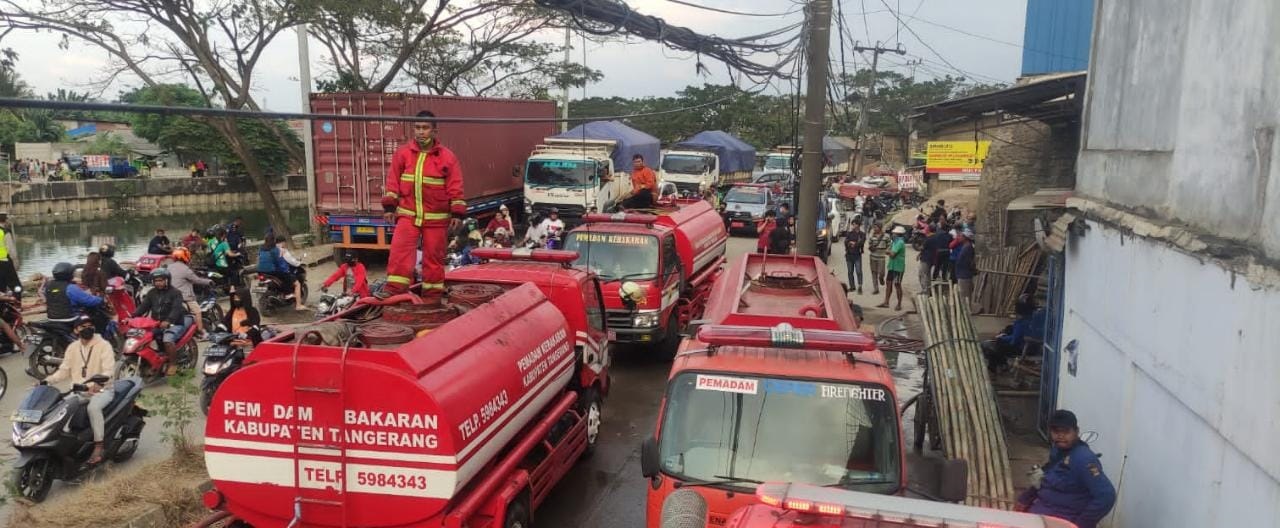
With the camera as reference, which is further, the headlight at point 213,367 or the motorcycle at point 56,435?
the headlight at point 213,367

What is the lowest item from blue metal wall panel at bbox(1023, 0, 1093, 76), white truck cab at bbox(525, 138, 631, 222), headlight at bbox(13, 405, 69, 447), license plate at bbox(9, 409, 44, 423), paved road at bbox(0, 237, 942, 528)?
paved road at bbox(0, 237, 942, 528)

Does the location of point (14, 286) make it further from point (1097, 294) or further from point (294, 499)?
point (1097, 294)

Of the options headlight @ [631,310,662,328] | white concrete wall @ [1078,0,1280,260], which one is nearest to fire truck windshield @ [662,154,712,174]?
headlight @ [631,310,662,328]

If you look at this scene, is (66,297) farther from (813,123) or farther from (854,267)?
(854,267)

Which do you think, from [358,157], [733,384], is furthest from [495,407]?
[358,157]

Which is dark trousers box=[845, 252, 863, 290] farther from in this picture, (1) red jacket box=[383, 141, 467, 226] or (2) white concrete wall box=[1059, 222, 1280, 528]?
(1) red jacket box=[383, 141, 467, 226]

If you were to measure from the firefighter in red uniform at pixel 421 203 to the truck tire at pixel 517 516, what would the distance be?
75.0 inches

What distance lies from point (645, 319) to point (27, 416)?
6914 millimetres

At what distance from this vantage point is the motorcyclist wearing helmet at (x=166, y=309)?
10.2m

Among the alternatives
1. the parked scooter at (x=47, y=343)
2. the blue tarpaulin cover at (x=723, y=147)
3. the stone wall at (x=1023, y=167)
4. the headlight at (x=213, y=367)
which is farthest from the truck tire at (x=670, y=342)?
the blue tarpaulin cover at (x=723, y=147)

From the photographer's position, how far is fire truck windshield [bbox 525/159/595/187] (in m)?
22.7

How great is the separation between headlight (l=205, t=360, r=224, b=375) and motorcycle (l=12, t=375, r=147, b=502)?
42.7 inches

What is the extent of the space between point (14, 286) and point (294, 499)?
35.0 feet

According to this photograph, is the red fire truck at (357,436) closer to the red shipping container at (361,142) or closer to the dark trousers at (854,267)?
the red shipping container at (361,142)
